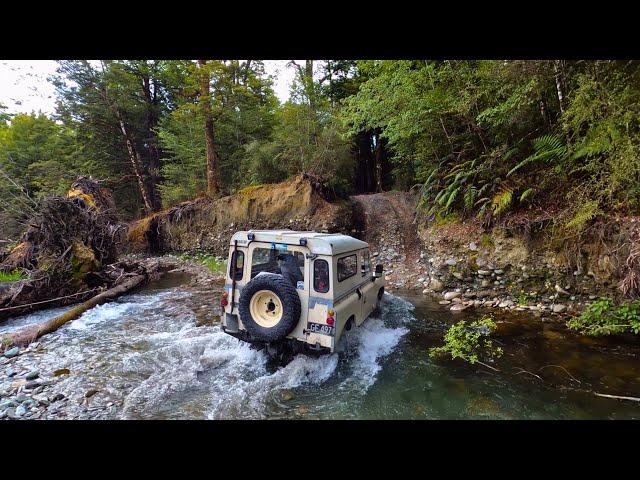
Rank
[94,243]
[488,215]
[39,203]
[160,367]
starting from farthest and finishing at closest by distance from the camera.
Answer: [94,243], [39,203], [488,215], [160,367]

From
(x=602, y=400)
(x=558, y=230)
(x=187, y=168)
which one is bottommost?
(x=602, y=400)

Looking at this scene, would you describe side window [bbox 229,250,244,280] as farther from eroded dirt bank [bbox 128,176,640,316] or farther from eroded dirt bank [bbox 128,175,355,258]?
eroded dirt bank [bbox 128,175,355,258]

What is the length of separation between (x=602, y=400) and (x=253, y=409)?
5.04 meters

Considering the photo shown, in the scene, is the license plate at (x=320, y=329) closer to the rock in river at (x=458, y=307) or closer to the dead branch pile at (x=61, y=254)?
the rock in river at (x=458, y=307)

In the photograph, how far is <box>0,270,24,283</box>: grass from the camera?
355 inches

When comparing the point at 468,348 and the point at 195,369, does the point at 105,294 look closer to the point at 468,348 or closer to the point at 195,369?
the point at 195,369

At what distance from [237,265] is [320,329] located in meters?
2.04

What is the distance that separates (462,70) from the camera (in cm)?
959

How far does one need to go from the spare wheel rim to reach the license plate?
557mm

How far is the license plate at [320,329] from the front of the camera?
16.7 feet

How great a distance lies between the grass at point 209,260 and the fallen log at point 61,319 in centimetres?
332
